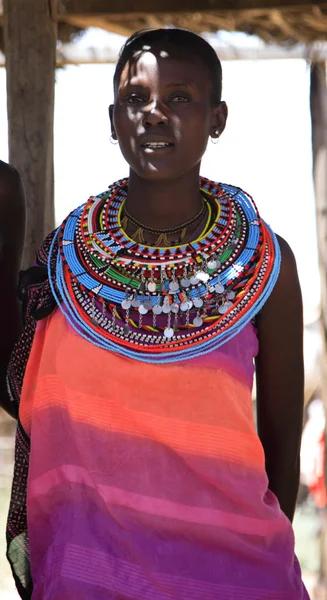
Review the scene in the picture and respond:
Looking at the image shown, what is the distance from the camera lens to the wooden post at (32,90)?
12.9ft

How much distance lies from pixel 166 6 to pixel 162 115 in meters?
2.22

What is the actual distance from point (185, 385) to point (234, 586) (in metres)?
0.49

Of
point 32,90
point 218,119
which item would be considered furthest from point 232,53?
point 218,119

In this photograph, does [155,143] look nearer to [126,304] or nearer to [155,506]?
[126,304]

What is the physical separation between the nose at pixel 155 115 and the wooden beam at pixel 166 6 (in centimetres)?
215

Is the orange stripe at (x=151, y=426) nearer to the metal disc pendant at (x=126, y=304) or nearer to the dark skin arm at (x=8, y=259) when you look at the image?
the metal disc pendant at (x=126, y=304)

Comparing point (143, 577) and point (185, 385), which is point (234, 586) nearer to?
point (143, 577)

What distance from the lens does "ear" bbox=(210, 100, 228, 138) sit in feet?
8.32

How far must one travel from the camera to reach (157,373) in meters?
2.34

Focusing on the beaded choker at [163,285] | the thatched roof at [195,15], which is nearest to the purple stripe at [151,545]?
the beaded choker at [163,285]

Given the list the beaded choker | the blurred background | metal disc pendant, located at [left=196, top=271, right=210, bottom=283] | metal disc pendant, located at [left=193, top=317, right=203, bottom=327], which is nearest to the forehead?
the beaded choker

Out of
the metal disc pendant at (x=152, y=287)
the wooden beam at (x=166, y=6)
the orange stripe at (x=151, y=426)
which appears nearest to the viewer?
the orange stripe at (x=151, y=426)

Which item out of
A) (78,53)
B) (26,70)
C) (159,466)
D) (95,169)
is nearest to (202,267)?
(159,466)

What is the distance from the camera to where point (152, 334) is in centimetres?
236
